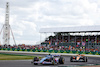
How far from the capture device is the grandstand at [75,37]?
5896cm

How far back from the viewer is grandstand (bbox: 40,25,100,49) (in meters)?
59.0

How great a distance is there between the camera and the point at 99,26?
5969 centimetres

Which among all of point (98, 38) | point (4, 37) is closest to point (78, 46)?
point (98, 38)

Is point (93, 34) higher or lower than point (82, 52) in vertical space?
higher

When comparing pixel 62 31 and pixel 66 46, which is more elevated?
pixel 62 31

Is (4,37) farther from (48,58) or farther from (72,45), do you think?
(48,58)

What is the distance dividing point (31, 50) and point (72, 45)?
11378mm

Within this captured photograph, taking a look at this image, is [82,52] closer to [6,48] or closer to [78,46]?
[78,46]

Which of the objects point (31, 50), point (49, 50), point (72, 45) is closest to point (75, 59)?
point (49, 50)

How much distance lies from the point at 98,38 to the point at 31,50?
59.1ft

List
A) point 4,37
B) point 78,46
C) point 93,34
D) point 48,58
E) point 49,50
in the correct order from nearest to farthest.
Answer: point 48,58 → point 49,50 → point 78,46 → point 93,34 → point 4,37

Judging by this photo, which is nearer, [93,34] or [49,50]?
[49,50]

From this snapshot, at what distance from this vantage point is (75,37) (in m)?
62.8

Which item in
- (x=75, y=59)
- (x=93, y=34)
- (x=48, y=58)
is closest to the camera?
(x=48, y=58)
